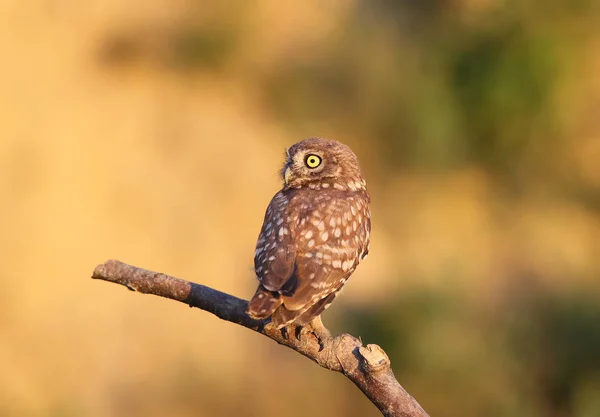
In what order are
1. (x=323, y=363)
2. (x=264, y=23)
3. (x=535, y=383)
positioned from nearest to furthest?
(x=323, y=363) < (x=535, y=383) < (x=264, y=23)

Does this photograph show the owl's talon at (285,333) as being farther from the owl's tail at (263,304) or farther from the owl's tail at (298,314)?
the owl's tail at (263,304)

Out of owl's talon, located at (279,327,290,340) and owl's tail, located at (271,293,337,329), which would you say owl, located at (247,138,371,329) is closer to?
owl's tail, located at (271,293,337,329)

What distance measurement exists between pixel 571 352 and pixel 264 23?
6.33 metres

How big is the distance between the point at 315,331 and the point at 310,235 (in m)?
0.45

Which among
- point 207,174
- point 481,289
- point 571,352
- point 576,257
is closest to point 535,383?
point 571,352

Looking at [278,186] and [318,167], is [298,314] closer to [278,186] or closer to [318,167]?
[318,167]

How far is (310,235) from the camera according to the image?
12.5ft

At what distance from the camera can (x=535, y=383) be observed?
1006 cm

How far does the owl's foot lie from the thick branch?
17mm

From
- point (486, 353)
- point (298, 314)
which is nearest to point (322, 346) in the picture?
point (298, 314)

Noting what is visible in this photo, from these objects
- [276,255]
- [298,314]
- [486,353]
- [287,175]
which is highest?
[287,175]

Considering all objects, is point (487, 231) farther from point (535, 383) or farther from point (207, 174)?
point (207, 174)

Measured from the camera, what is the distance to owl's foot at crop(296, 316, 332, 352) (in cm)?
345

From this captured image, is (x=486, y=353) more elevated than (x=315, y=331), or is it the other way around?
(x=315, y=331)
